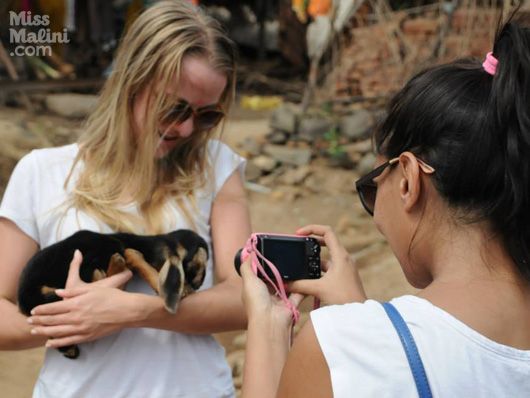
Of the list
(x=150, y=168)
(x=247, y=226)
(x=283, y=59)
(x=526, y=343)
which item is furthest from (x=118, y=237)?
(x=283, y=59)

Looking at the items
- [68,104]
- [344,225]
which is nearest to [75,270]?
[344,225]

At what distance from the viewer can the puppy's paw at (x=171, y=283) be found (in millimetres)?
1924

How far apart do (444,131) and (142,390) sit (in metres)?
1.11

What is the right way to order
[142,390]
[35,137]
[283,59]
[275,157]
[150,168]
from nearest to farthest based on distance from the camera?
[142,390] → [150,168] → [35,137] → [275,157] → [283,59]

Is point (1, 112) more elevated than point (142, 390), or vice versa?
point (142, 390)

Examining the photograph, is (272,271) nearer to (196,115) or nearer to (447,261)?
(447,261)

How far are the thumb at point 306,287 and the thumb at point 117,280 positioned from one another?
595mm

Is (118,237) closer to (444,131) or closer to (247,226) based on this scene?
(247,226)

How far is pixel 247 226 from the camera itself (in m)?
2.21

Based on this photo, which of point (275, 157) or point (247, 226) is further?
point (275, 157)

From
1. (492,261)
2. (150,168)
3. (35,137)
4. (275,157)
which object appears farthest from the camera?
(275,157)

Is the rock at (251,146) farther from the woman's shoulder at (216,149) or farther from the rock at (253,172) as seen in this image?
the woman's shoulder at (216,149)

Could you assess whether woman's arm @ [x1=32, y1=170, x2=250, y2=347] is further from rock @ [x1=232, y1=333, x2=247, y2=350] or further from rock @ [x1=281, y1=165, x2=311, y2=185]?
rock @ [x1=281, y1=165, x2=311, y2=185]

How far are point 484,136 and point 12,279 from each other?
1350mm
